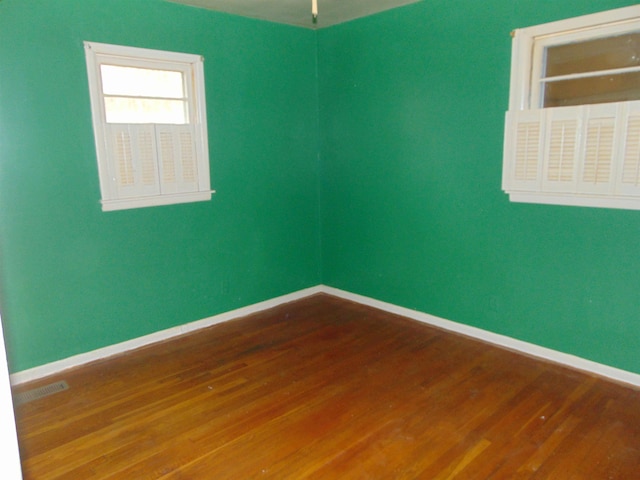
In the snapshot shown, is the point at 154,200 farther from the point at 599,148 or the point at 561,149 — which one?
the point at 599,148

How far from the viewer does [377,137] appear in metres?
3.90

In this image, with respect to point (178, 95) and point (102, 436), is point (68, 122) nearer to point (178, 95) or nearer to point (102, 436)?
point (178, 95)

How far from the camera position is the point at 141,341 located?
11.3 ft

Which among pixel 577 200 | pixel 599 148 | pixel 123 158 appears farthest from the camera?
pixel 123 158

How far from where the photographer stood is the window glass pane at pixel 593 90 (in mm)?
2605

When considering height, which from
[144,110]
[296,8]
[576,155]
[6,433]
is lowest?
[6,433]

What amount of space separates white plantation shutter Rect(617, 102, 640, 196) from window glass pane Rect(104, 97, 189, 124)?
9.63 feet

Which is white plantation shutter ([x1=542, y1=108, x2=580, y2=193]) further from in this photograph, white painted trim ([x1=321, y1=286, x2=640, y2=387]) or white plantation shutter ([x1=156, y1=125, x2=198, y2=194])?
white plantation shutter ([x1=156, y1=125, x2=198, y2=194])

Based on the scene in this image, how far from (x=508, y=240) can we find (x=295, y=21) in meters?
2.53

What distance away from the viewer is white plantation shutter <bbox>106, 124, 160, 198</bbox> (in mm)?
3090

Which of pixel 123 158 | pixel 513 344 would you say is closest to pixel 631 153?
pixel 513 344

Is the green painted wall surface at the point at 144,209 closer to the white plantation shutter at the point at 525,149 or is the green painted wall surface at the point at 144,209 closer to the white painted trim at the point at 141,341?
the white painted trim at the point at 141,341

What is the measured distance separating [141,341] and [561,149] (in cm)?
323

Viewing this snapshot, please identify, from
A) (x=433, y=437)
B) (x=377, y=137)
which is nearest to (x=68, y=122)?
(x=377, y=137)
